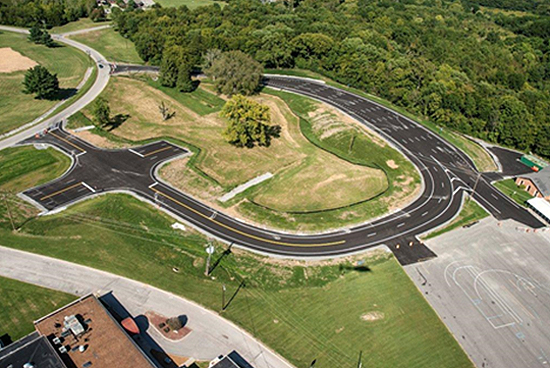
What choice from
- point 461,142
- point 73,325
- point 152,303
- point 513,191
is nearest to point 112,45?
point 461,142

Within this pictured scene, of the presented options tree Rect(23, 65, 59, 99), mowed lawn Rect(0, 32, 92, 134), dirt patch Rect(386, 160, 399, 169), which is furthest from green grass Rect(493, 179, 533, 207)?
tree Rect(23, 65, 59, 99)

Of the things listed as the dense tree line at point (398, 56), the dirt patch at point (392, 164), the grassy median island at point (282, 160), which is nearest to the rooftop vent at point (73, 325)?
the grassy median island at point (282, 160)

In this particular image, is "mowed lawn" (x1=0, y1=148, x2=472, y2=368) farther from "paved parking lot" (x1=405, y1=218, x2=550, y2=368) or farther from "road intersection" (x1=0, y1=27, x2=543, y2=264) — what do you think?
"road intersection" (x1=0, y1=27, x2=543, y2=264)

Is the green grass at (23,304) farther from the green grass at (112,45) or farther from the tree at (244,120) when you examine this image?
the green grass at (112,45)

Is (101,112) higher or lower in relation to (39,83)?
lower

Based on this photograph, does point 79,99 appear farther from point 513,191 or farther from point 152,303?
point 513,191

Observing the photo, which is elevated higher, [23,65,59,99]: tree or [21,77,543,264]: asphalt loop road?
[23,65,59,99]: tree
